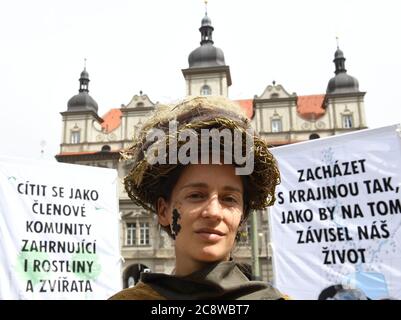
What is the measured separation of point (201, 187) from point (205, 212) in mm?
85

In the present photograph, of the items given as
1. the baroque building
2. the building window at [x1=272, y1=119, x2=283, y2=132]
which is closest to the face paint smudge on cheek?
the baroque building

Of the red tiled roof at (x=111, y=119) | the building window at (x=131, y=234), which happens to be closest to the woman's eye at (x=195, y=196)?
the building window at (x=131, y=234)

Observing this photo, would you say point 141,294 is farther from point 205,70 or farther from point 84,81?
point 84,81

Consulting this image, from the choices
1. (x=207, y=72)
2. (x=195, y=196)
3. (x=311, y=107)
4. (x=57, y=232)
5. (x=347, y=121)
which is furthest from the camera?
(x=311, y=107)

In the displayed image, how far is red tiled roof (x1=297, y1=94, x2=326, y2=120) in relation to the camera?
30.9 metres

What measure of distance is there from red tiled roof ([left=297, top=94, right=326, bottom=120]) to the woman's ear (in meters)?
29.6

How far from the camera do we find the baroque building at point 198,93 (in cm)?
2859

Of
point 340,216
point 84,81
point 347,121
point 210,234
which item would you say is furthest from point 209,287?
point 84,81

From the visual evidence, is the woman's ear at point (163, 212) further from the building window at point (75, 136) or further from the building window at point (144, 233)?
the building window at point (75, 136)

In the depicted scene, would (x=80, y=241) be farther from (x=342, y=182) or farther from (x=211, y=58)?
(x=211, y=58)

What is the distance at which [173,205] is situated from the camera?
4.79 feet

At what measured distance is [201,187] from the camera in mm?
1401
